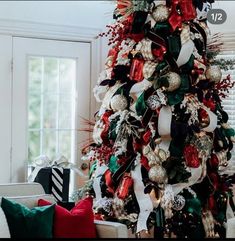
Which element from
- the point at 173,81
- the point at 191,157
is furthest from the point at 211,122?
the point at 173,81

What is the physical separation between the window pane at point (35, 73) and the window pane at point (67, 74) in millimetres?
234

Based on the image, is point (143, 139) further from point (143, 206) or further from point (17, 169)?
point (17, 169)

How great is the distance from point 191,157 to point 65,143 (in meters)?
1.80

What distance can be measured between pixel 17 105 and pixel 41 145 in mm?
438

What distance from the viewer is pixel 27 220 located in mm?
3211

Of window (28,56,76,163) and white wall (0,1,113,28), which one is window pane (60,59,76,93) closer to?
window (28,56,76,163)

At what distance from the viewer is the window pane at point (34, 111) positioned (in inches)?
203

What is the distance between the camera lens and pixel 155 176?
382cm

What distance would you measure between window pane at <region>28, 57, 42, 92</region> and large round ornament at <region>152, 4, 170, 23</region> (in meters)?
1.62

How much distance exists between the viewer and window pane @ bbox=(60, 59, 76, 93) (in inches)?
210

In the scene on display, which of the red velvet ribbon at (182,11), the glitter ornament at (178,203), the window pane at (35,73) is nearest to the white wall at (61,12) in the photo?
the window pane at (35,73)

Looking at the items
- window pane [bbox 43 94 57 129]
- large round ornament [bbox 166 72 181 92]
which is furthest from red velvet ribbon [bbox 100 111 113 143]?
window pane [bbox 43 94 57 129]

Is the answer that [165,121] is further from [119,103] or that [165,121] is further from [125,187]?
[125,187]

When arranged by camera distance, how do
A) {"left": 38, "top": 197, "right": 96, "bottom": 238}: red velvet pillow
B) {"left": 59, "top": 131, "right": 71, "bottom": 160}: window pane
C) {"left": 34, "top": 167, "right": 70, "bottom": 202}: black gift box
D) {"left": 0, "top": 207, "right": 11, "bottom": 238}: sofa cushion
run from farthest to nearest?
{"left": 59, "top": 131, "right": 71, "bottom": 160}: window pane < {"left": 34, "top": 167, "right": 70, "bottom": 202}: black gift box < {"left": 38, "top": 197, "right": 96, "bottom": 238}: red velvet pillow < {"left": 0, "top": 207, "right": 11, "bottom": 238}: sofa cushion
